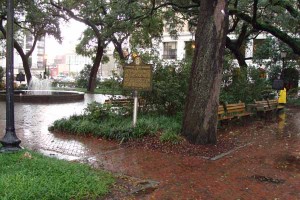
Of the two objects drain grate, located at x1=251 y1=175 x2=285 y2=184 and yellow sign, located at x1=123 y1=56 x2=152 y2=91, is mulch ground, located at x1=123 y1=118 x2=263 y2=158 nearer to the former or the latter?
yellow sign, located at x1=123 y1=56 x2=152 y2=91

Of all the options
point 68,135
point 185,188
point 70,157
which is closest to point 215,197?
point 185,188

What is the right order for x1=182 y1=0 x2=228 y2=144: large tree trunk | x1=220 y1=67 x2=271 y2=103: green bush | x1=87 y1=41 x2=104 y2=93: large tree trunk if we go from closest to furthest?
x1=182 y1=0 x2=228 y2=144: large tree trunk < x1=220 y1=67 x2=271 y2=103: green bush < x1=87 y1=41 x2=104 y2=93: large tree trunk

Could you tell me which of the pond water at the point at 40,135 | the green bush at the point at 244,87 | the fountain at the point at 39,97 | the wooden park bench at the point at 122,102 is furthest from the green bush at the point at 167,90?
the fountain at the point at 39,97

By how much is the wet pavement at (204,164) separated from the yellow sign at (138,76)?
5.60 ft

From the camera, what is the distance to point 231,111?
41.2 feet

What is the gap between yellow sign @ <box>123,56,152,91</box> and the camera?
9898 millimetres

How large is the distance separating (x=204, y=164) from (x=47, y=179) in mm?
3335

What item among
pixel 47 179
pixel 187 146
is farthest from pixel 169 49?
pixel 47 179

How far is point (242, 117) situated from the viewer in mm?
13281

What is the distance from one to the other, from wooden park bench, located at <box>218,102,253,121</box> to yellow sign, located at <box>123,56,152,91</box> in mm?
2927

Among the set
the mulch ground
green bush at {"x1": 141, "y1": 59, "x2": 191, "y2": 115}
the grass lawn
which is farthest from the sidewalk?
green bush at {"x1": 141, "y1": 59, "x2": 191, "y2": 115}

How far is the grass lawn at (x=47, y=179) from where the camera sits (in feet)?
16.0

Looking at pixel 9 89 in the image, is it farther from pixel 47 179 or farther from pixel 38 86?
pixel 38 86

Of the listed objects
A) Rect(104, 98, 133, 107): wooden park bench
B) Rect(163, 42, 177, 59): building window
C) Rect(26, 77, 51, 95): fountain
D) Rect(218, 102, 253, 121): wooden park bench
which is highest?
Rect(163, 42, 177, 59): building window
